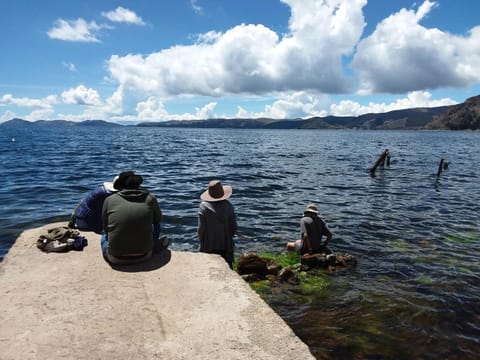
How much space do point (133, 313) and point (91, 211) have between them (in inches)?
178

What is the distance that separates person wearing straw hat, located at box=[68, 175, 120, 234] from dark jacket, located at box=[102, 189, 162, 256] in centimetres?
192

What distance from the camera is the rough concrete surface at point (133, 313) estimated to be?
5090 mm

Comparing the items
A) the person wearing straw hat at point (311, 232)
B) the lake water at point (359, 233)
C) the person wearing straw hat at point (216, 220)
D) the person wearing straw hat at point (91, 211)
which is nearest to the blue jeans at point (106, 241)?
the person wearing straw hat at point (216, 220)

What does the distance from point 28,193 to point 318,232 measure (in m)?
17.6

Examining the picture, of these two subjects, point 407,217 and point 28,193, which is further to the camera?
point 28,193

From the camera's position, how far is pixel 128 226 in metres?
7.36

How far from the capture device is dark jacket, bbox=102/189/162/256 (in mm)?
7352

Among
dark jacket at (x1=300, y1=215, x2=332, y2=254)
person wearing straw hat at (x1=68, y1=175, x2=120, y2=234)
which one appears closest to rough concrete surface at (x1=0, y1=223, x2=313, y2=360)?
person wearing straw hat at (x1=68, y1=175, x2=120, y2=234)

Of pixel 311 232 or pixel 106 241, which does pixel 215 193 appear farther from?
pixel 311 232

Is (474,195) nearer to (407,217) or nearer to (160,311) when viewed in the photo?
(407,217)

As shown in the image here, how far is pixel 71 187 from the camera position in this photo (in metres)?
24.8

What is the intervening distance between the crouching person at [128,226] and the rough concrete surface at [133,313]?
0.82 ft

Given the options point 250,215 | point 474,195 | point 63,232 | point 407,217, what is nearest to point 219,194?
point 63,232

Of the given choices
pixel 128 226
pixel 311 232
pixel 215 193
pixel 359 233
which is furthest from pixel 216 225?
pixel 359 233
